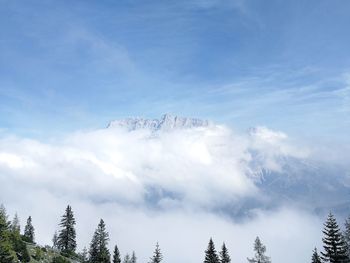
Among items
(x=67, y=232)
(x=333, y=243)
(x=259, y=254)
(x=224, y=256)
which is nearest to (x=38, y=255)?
(x=224, y=256)

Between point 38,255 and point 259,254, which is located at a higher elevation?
point 38,255

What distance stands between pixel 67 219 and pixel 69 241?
5147mm

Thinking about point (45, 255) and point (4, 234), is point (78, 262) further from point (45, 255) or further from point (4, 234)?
point (4, 234)

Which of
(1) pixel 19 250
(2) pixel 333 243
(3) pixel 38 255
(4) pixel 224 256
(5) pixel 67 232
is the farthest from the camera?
(5) pixel 67 232

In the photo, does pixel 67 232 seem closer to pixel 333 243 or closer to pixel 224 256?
pixel 224 256

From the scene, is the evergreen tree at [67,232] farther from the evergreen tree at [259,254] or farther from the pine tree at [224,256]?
the evergreen tree at [259,254]

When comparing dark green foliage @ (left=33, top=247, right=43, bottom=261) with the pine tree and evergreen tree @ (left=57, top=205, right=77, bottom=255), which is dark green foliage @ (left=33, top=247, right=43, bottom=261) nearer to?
the pine tree

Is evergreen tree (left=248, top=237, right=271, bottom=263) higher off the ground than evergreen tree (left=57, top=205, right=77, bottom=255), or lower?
lower

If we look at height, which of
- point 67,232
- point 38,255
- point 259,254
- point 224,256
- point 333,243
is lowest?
point 333,243

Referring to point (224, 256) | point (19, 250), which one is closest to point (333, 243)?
point (224, 256)

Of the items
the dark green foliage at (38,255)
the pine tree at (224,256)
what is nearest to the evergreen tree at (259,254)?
the pine tree at (224,256)

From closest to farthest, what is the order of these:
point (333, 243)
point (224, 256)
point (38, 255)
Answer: point (333, 243)
point (38, 255)
point (224, 256)

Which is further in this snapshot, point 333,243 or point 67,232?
point 67,232

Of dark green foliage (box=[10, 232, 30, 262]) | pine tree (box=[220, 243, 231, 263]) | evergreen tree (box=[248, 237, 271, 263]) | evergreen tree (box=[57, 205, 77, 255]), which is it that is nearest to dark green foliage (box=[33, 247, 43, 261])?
dark green foliage (box=[10, 232, 30, 262])
